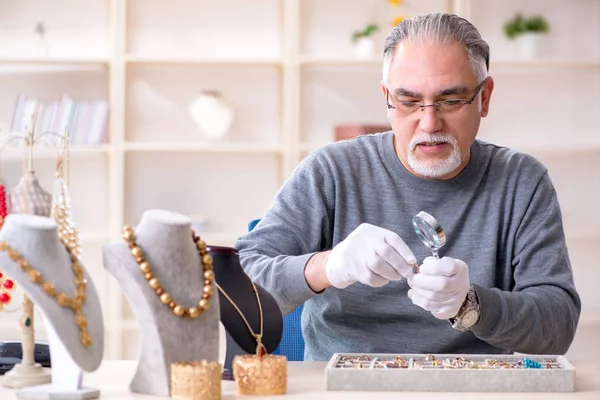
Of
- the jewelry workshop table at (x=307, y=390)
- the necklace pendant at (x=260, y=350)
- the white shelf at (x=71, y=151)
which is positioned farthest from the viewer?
the white shelf at (x=71, y=151)

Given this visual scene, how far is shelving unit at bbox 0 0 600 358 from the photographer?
3920 mm

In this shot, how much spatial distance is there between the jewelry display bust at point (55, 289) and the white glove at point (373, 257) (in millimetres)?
470

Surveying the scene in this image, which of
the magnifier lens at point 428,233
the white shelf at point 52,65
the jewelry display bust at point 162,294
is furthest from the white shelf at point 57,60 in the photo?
the jewelry display bust at point 162,294

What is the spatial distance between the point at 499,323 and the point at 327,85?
260cm

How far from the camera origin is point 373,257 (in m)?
1.43

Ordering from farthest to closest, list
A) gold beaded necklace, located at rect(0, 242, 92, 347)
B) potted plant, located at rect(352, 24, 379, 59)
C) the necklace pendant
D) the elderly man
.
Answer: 1. potted plant, located at rect(352, 24, 379, 59)
2. the elderly man
3. the necklace pendant
4. gold beaded necklace, located at rect(0, 242, 92, 347)

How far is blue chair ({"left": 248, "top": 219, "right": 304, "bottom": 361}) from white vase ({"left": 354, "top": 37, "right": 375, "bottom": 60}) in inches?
83.1

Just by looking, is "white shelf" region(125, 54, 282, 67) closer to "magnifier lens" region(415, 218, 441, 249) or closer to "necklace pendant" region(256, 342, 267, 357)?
"magnifier lens" region(415, 218, 441, 249)

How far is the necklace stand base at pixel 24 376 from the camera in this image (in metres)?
1.22

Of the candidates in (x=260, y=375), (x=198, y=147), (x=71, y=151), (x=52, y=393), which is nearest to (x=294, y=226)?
(x=260, y=375)

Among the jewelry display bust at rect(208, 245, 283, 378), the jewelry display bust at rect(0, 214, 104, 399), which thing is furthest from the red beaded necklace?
the jewelry display bust at rect(208, 245, 283, 378)

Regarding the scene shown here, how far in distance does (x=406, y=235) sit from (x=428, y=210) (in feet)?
0.24

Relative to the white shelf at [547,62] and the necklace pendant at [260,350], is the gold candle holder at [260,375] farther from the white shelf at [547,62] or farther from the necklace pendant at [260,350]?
the white shelf at [547,62]

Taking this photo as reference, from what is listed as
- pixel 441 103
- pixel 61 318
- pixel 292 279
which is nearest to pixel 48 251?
pixel 61 318
